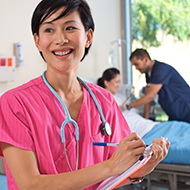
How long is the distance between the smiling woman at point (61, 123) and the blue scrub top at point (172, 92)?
2107 mm

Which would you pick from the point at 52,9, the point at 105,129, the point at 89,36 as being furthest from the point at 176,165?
the point at 52,9

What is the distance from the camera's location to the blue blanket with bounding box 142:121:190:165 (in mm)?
2041

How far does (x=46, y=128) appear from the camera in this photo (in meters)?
0.81

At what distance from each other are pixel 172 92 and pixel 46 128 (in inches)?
96.7

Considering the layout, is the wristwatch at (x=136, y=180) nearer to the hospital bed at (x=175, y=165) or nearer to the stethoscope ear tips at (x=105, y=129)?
the stethoscope ear tips at (x=105, y=129)

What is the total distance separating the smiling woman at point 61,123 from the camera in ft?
2.34

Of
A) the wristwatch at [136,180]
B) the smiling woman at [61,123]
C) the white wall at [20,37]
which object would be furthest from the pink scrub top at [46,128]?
the white wall at [20,37]

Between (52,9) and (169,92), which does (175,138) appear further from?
(52,9)

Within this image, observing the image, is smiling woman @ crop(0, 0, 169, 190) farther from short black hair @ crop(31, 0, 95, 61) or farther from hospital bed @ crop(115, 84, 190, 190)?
hospital bed @ crop(115, 84, 190, 190)

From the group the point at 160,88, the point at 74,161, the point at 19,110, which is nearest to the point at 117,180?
the point at 74,161

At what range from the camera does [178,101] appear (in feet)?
9.99

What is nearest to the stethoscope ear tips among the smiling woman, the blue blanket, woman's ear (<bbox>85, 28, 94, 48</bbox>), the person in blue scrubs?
the smiling woman

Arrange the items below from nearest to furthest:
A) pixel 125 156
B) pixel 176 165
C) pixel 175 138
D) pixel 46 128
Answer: pixel 125 156
pixel 46 128
pixel 176 165
pixel 175 138

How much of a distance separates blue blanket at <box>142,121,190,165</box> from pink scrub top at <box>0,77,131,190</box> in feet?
3.92
